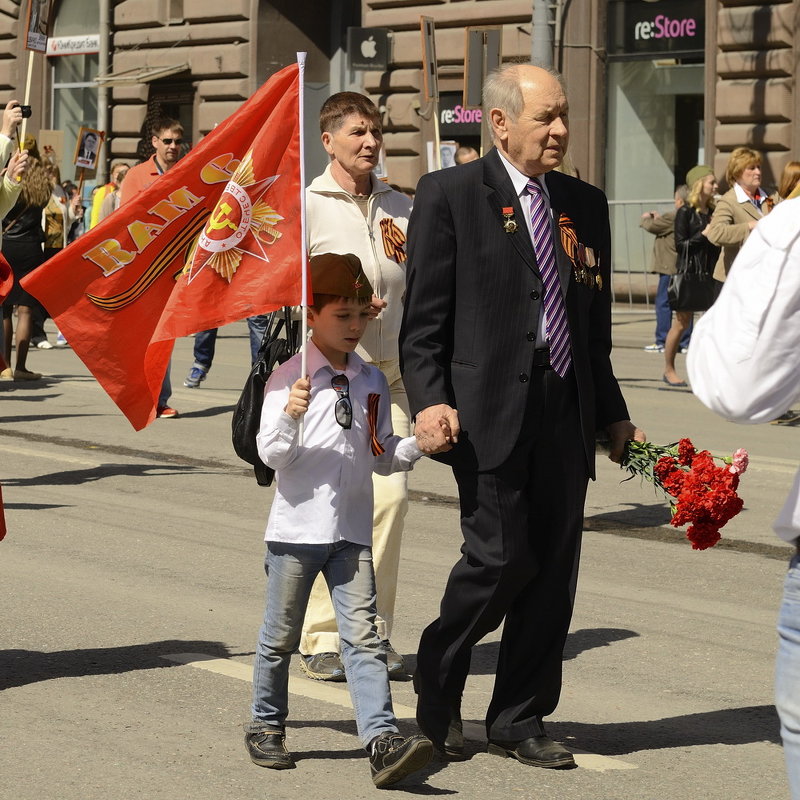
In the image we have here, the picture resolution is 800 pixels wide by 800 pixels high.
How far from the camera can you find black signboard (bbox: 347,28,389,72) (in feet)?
81.3

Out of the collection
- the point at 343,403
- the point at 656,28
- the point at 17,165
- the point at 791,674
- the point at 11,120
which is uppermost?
the point at 656,28

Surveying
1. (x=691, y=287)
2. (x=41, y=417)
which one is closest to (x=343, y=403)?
(x=41, y=417)

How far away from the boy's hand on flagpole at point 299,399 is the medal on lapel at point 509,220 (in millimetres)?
699

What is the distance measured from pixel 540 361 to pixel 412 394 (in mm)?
362

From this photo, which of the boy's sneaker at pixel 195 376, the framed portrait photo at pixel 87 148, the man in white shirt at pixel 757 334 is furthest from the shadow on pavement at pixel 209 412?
the framed portrait photo at pixel 87 148

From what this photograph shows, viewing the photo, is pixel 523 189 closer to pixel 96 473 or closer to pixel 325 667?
pixel 325 667

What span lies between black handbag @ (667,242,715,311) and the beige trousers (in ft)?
32.1

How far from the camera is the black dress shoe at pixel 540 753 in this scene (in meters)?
4.85

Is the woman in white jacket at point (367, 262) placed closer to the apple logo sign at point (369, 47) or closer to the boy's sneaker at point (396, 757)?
the boy's sneaker at point (396, 757)

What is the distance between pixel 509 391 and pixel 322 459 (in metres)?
0.55

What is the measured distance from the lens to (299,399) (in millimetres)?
4707

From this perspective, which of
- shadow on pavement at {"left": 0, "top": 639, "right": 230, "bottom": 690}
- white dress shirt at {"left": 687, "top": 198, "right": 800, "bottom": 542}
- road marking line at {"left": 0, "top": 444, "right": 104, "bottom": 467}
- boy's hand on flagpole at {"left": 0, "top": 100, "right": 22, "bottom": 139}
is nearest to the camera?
white dress shirt at {"left": 687, "top": 198, "right": 800, "bottom": 542}

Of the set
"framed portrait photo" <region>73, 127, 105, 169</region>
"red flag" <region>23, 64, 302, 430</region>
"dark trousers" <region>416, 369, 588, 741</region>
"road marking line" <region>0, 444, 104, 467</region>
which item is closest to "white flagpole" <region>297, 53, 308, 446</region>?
"red flag" <region>23, 64, 302, 430</region>

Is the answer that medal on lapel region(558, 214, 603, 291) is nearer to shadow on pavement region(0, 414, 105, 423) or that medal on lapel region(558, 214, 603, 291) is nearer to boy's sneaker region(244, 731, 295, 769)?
boy's sneaker region(244, 731, 295, 769)
